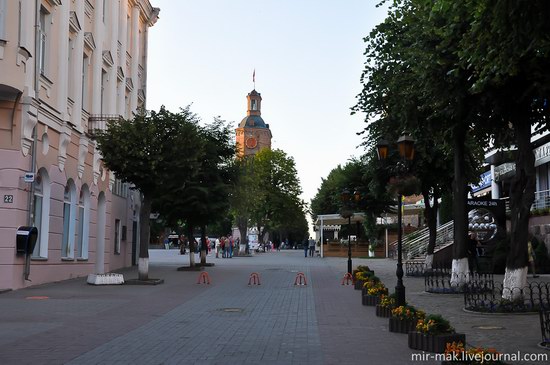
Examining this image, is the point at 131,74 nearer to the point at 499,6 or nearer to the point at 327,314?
the point at 327,314

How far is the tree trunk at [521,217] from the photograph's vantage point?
48.6 ft

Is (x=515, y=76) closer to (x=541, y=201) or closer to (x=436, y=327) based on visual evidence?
(x=436, y=327)

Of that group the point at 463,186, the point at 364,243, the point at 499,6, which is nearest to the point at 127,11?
the point at 463,186

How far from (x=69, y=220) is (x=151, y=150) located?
461 cm

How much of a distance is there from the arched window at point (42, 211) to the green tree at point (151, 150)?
2219 mm

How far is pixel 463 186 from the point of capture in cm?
1947

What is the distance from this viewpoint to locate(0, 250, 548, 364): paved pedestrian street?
906 centimetres

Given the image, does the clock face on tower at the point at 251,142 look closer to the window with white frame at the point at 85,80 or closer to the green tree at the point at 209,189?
the green tree at the point at 209,189

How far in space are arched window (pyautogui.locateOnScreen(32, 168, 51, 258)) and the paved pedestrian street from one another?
1589mm

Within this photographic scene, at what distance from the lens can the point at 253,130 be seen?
155500 mm

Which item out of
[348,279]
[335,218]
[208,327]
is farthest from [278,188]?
[208,327]

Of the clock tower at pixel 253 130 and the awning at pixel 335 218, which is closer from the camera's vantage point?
the awning at pixel 335 218

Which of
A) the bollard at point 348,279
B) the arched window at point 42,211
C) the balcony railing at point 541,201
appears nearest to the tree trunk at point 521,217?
the bollard at point 348,279

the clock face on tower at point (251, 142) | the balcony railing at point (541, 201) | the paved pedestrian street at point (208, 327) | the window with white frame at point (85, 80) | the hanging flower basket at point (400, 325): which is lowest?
the paved pedestrian street at point (208, 327)
